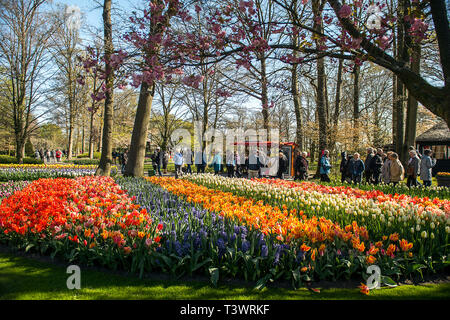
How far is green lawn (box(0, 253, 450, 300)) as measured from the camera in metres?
3.15

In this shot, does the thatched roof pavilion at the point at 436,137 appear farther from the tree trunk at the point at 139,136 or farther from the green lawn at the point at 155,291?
the green lawn at the point at 155,291

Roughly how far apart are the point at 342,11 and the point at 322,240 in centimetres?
311

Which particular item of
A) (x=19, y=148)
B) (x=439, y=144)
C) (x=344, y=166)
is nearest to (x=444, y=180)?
(x=344, y=166)

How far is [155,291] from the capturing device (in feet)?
10.7

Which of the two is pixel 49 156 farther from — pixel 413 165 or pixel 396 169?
pixel 413 165

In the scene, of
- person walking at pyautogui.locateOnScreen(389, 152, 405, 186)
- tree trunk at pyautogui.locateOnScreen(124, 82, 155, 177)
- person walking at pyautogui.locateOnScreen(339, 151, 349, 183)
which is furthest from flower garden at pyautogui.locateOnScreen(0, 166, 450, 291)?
person walking at pyautogui.locateOnScreen(339, 151, 349, 183)

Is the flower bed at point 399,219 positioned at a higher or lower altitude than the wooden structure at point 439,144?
lower

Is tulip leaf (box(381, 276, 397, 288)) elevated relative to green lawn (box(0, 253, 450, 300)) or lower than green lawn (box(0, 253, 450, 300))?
elevated

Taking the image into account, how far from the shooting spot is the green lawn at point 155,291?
3154mm

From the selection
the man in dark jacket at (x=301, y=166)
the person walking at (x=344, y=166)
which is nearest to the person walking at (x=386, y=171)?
the person walking at (x=344, y=166)

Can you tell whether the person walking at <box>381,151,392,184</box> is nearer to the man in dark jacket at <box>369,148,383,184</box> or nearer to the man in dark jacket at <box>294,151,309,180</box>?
the man in dark jacket at <box>369,148,383,184</box>

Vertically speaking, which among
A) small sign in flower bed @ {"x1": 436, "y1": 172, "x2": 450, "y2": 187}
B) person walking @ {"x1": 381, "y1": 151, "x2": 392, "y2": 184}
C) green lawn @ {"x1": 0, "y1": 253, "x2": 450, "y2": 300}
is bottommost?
green lawn @ {"x1": 0, "y1": 253, "x2": 450, "y2": 300}
